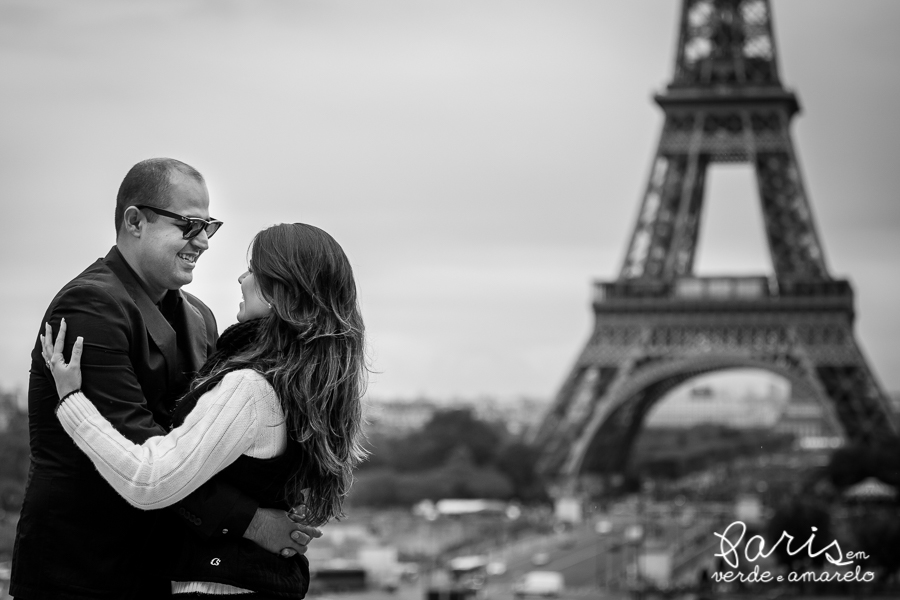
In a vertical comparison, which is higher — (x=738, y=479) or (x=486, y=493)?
(x=738, y=479)

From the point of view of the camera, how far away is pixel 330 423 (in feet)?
13.1

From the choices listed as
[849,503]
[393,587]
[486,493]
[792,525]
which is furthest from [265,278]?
[486,493]

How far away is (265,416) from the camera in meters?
3.89

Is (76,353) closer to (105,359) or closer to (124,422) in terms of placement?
(105,359)

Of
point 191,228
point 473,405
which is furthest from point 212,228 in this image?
point 473,405

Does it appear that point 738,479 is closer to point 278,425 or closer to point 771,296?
point 771,296

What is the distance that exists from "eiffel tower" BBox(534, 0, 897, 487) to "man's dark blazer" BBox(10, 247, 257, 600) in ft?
130

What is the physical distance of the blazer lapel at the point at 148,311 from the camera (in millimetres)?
4168

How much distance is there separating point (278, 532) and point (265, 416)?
333mm

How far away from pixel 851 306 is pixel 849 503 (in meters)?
5.65

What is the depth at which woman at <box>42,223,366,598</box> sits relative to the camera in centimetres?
380

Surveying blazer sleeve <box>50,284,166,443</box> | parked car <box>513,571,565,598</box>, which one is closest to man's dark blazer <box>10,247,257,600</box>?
blazer sleeve <box>50,284,166,443</box>

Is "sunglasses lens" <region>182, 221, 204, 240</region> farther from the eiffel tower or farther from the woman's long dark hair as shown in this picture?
the eiffel tower

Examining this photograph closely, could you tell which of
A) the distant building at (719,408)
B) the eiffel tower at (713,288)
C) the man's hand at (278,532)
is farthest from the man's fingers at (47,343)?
the distant building at (719,408)
